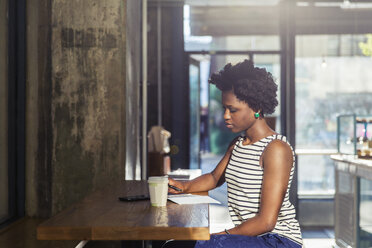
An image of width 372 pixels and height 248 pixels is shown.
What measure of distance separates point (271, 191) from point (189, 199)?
0.40 meters

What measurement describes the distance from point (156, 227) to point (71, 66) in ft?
5.83

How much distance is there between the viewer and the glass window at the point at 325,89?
26.0 feet

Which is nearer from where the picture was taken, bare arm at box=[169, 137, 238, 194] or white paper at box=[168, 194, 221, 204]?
white paper at box=[168, 194, 221, 204]

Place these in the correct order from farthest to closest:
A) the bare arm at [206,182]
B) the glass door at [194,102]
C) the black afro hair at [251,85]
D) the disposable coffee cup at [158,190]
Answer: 1. the glass door at [194,102]
2. the bare arm at [206,182]
3. the black afro hair at [251,85]
4. the disposable coffee cup at [158,190]

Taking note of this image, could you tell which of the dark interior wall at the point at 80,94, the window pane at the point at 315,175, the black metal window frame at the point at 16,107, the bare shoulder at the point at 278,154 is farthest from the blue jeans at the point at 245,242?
the window pane at the point at 315,175

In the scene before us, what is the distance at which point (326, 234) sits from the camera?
6672 mm

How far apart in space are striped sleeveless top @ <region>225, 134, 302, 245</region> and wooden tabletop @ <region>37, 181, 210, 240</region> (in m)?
0.16

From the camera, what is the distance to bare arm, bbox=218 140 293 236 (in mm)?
2070

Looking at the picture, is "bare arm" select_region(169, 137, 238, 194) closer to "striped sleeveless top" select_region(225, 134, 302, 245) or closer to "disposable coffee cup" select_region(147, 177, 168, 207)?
"striped sleeveless top" select_region(225, 134, 302, 245)

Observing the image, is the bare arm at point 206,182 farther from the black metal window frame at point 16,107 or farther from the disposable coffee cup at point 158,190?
the black metal window frame at point 16,107

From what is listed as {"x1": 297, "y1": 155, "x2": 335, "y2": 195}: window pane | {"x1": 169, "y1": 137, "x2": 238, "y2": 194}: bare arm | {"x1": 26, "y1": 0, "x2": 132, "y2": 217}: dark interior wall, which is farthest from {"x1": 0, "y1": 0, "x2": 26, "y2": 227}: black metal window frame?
{"x1": 297, "y1": 155, "x2": 335, "y2": 195}: window pane

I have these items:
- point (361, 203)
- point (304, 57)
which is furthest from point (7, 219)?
point (304, 57)

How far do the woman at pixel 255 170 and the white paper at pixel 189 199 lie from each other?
0.10m

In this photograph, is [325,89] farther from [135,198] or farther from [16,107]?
[135,198]
